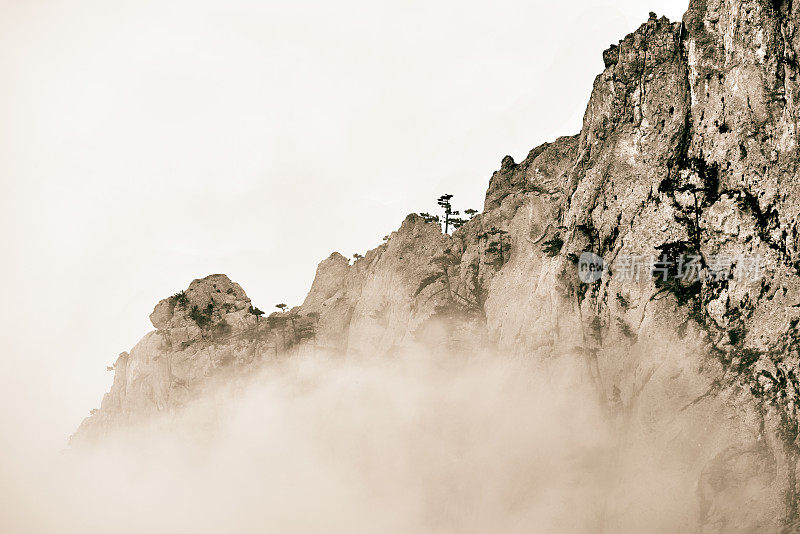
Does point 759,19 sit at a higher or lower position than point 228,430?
higher

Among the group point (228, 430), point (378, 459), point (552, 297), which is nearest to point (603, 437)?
point (552, 297)

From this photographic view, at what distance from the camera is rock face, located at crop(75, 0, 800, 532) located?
59.3 m

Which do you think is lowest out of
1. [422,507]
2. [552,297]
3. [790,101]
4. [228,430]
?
[422,507]

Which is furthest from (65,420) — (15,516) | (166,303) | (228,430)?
(228,430)

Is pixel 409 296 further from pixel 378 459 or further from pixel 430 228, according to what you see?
pixel 378 459

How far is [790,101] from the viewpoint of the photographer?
61938 millimetres

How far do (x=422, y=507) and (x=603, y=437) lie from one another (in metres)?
20.0

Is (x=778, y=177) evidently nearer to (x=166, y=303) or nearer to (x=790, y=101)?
(x=790, y=101)

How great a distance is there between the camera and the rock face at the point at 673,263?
2334 inches

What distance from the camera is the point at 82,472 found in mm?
106938

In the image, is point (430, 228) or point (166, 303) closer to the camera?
point (430, 228)

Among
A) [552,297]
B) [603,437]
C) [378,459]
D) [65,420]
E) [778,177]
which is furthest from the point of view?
[65,420]

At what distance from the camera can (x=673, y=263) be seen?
6588 cm

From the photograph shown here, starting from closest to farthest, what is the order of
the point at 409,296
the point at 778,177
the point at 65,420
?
1. the point at 778,177
2. the point at 409,296
3. the point at 65,420
